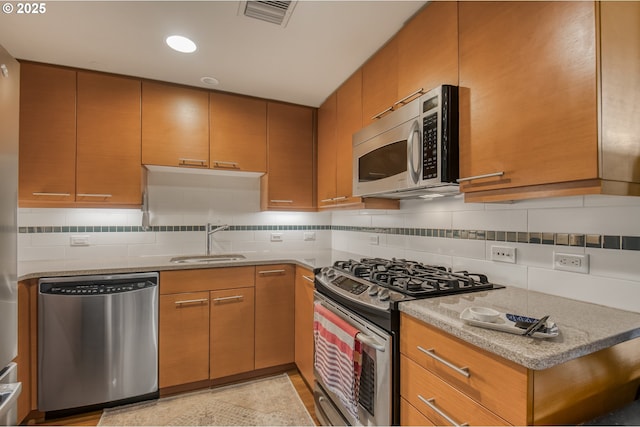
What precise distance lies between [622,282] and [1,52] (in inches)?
83.8

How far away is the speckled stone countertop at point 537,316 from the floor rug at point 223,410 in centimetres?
→ 128

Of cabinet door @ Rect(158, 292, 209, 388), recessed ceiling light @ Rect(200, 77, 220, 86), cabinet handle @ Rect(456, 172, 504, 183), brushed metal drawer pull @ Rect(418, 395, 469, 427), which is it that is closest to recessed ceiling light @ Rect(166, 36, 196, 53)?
recessed ceiling light @ Rect(200, 77, 220, 86)

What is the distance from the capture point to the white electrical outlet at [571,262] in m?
1.16

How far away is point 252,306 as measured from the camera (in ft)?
7.48

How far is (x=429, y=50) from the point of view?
4.77 ft

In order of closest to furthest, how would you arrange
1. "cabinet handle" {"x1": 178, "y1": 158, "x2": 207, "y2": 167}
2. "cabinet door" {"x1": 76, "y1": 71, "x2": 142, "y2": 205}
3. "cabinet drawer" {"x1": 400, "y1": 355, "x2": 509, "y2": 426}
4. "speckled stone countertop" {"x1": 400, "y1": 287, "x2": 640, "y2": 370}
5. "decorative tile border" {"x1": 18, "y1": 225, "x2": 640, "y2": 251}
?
"speckled stone countertop" {"x1": 400, "y1": 287, "x2": 640, "y2": 370}
"cabinet drawer" {"x1": 400, "y1": 355, "x2": 509, "y2": 426}
"decorative tile border" {"x1": 18, "y1": 225, "x2": 640, "y2": 251}
"cabinet door" {"x1": 76, "y1": 71, "x2": 142, "y2": 205}
"cabinet handle" {"x1": 178, "y1": 158, "x2": 207, "y2": 167}

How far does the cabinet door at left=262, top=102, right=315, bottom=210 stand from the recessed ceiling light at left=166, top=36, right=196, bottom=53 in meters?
0.88

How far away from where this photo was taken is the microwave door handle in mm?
1420

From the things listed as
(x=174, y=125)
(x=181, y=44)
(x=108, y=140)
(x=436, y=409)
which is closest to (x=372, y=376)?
(x=436, y=409)

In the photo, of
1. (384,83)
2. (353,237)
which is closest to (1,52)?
(384,83)

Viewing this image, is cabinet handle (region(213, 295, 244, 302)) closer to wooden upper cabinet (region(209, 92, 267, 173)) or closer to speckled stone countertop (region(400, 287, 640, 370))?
wooden upper cabinet (region(209, 92, 267, 173))

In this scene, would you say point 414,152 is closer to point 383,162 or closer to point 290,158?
point 383,162

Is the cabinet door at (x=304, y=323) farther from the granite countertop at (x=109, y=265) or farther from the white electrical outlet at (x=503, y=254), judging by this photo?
the white electrical outlet at (x=503, y=254)

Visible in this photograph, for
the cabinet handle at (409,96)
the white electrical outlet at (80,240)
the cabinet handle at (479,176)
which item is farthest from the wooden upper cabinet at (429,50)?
the white electrical outlet at (80,240)
